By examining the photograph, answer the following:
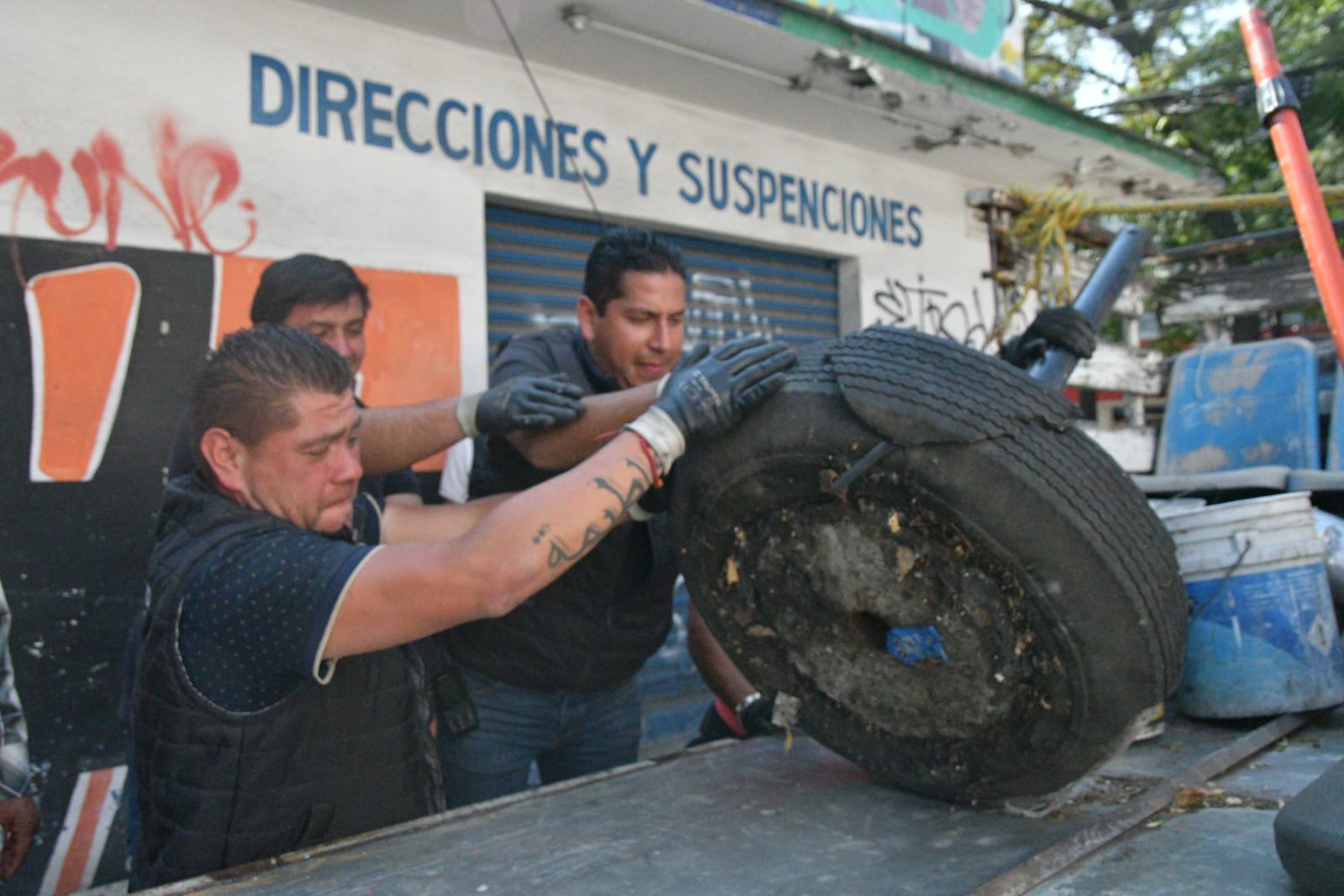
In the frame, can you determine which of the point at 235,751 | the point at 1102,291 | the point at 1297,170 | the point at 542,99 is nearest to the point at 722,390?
the point at 235,751

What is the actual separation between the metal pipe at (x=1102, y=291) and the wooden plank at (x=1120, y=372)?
3.40 metres

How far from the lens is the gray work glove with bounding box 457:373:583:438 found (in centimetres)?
177

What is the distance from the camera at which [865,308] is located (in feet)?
16.8

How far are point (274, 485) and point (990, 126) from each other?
4.43 meters

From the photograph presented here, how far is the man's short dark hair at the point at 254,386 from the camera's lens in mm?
1569

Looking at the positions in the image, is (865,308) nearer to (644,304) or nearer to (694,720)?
(694,720)

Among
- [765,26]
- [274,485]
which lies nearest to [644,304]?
[274,485]

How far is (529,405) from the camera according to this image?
5.83ft

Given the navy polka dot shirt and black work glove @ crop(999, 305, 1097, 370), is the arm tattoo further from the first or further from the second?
black work glove @ crop(999, 305, 1097, 370)

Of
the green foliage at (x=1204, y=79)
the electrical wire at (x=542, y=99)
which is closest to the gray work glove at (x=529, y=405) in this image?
the electrical wire at (x=542, y=99)

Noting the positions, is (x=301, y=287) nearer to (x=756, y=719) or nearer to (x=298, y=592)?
(x=298, y=592)

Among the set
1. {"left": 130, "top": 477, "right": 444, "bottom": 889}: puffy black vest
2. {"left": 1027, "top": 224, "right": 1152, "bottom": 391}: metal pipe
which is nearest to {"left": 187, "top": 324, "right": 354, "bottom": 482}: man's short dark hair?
{"left": 130, "top": 477, "right": 444, "bottom": 889}: puffy black vest

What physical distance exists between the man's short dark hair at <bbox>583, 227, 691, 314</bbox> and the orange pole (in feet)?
4.52

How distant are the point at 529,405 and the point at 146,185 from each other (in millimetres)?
2015
